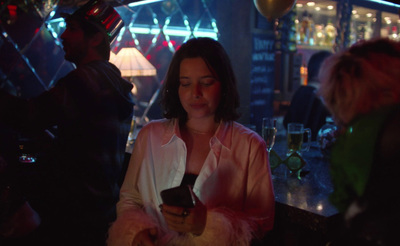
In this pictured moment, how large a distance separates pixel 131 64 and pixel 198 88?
2.08 m

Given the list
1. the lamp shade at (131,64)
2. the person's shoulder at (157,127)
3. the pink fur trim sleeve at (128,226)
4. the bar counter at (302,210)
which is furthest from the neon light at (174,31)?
the pink fur trim sleeve at (128,226)

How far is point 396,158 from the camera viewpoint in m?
0.71

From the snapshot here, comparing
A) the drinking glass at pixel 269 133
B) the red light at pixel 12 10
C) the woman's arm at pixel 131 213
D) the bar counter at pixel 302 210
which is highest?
the red light at pixel 12 10

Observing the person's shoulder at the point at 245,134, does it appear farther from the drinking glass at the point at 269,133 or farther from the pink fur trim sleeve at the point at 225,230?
the drinking glass at the point at 269,133

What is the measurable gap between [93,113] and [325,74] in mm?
1156

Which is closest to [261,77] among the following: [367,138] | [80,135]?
[80,135]

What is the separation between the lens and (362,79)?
2.72 ft

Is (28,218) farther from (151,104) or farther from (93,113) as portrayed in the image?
(151,104)

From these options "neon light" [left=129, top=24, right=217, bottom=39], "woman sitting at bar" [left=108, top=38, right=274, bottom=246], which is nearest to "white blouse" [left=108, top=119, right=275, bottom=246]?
"woman sitting at bar" [left=108, top=38, right=274, bottom=246]

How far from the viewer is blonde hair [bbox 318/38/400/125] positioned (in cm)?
80

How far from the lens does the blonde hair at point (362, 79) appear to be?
31.7 inches

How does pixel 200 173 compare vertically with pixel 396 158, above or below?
below

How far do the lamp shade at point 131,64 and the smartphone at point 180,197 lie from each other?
2.34 metres

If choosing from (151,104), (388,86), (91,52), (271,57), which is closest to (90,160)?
(91,52)
